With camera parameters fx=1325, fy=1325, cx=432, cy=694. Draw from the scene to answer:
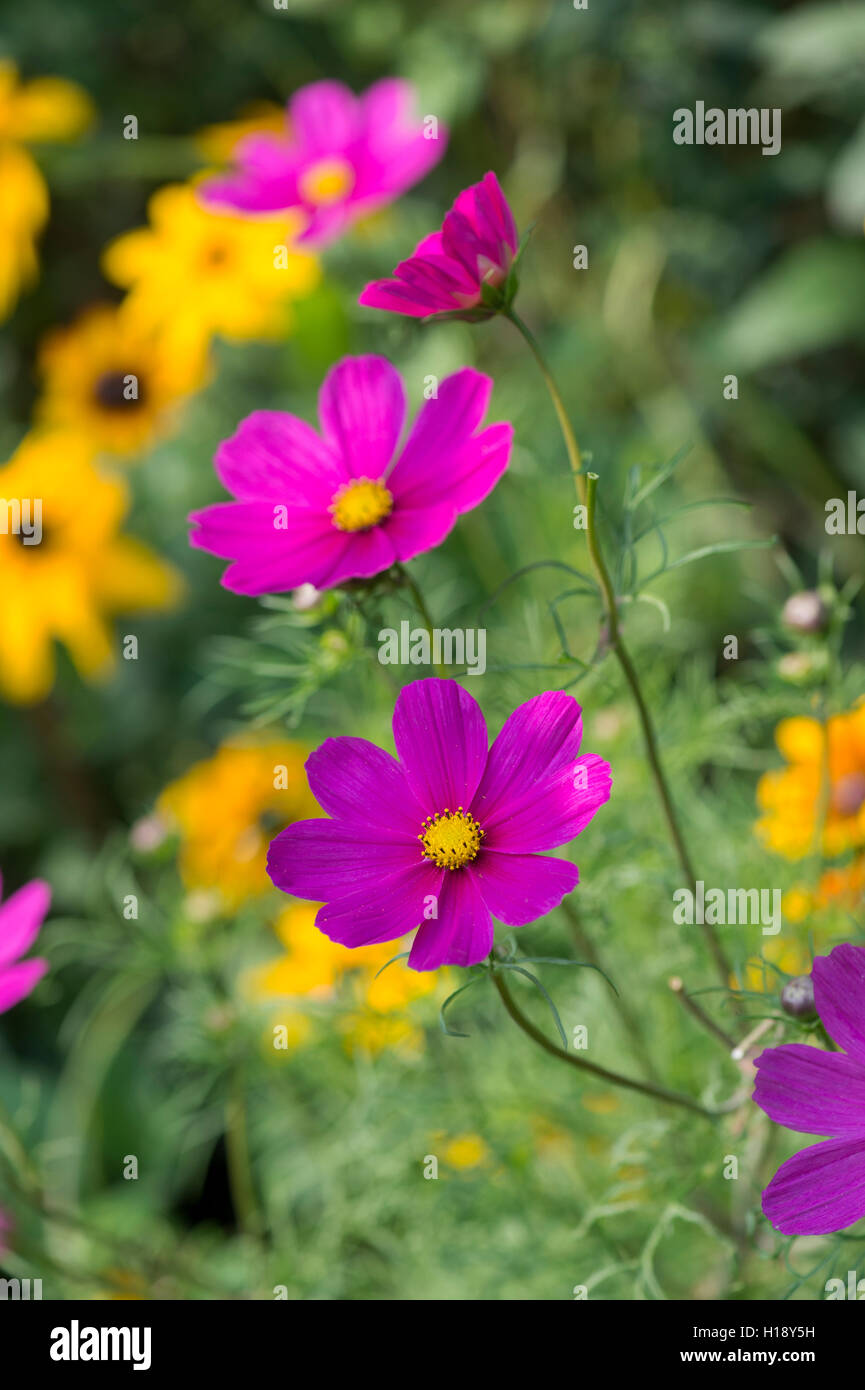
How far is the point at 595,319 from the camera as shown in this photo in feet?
4.60

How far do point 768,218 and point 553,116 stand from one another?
26 cm

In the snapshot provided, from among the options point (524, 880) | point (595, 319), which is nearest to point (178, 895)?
point (524, 880)

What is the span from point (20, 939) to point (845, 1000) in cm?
33

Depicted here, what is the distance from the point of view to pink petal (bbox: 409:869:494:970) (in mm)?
348

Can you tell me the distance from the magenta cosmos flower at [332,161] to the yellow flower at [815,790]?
0.51 meters

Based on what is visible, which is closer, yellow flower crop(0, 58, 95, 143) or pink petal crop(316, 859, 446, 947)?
pink petal crop(316, 859, 446, 947)

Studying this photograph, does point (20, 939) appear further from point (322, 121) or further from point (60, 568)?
point (322, 121)

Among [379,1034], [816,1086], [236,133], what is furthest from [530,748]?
[236,133]

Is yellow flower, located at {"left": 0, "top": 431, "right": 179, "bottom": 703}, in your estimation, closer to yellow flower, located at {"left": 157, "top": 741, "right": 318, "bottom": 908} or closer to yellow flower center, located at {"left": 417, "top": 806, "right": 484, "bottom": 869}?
yellow flower, located at {"left": 157, "top": 741, "right": 318, "bottom": 908}

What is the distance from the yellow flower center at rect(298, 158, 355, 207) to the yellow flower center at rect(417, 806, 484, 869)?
707mm

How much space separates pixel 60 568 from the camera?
44.0 inches

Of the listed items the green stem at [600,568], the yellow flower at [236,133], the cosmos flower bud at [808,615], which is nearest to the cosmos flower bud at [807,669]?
the cosmos flower bud at [808,615]

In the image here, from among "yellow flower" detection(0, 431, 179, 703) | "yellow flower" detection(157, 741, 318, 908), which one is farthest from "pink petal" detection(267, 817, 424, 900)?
"yellow flower" detection(0, 431, 179, 703)

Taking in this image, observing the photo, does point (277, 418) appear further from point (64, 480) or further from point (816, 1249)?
point (64, 480)
